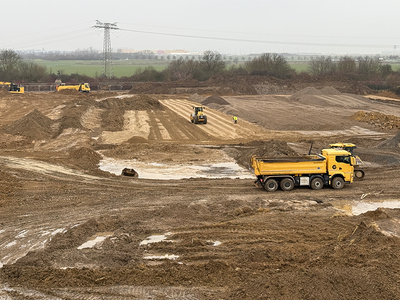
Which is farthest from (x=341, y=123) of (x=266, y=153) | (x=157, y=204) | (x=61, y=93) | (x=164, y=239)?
(x=61, y=93)

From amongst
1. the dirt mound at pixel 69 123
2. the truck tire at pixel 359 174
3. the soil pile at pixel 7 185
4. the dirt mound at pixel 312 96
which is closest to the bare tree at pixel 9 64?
the dirt mound at pixel 69 123

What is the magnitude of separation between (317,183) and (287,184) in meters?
1.41

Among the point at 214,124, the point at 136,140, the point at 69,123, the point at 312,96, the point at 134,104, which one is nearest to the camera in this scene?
the point at 136,140

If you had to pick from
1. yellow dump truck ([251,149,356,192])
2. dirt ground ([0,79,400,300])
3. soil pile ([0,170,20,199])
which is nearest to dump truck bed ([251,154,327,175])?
yellow dump truck ([251,149,356,192])

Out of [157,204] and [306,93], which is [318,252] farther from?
[306,93]

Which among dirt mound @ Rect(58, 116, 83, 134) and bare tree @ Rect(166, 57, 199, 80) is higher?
bare tree @ Rect(166, 57, 199, 80)

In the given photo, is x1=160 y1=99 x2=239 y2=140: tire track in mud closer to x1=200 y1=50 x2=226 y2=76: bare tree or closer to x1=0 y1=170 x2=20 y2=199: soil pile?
x1=0 y1=170 x2=20 y2=199: soil pile

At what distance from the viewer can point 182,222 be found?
15078 mm

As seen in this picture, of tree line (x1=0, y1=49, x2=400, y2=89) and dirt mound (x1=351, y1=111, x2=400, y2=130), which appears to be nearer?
dirt mound (x1=351, y1=111, x2=400, y2=130)

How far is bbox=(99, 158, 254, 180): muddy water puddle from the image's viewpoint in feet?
75.6

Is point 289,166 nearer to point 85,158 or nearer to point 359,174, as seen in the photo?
point 359,174

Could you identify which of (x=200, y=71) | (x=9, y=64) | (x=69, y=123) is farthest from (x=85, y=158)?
(x=9, y=64)

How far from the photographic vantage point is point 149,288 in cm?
1007

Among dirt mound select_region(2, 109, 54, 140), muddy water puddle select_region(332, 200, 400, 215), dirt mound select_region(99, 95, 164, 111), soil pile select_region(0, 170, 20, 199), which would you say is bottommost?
muddy water puddle select_region(332, 200, 400, 215)
